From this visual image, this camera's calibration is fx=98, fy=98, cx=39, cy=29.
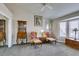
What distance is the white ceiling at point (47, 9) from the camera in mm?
2240

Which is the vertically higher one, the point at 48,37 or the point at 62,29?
the point at 62,29

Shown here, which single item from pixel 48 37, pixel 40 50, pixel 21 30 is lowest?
pixel 40 50

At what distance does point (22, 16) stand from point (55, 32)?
0.91m

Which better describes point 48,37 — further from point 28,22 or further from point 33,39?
point 28,22

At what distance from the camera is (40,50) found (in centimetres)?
233

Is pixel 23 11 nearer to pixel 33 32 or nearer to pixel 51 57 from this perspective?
pixel 33 32

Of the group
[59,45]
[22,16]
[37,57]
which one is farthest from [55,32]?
[22,16]

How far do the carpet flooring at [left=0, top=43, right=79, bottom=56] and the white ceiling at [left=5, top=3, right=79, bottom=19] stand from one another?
76 cm

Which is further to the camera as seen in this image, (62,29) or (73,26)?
(62,29)

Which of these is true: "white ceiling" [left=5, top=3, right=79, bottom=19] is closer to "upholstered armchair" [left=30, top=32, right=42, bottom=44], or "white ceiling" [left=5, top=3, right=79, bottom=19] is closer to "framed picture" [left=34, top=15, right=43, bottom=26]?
"framed picture" [left=34, top=15, right=43, bottom=26]

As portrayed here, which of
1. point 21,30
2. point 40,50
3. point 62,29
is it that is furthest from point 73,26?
point 21,30

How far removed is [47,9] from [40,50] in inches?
39.2

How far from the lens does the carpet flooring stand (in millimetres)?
2264

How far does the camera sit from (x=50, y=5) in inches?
90.6
